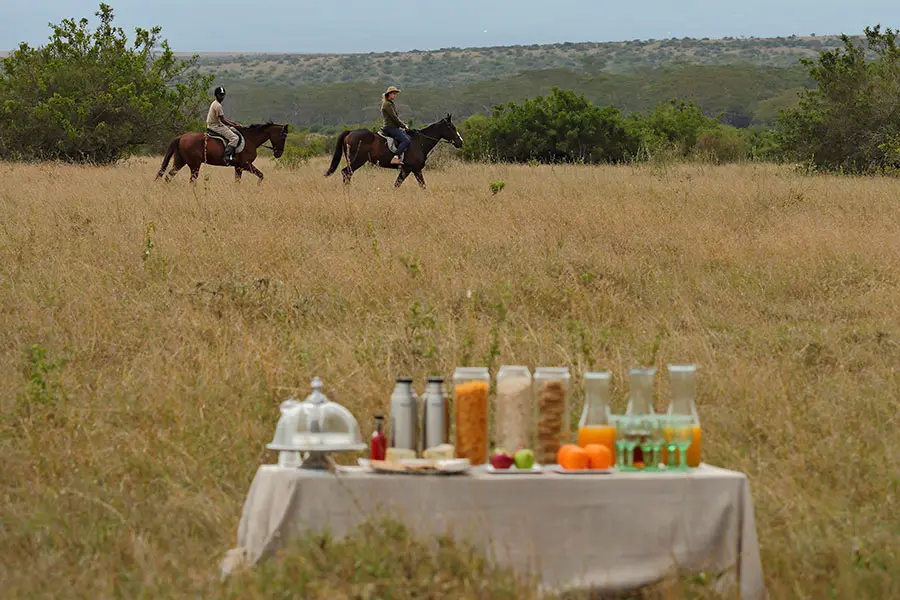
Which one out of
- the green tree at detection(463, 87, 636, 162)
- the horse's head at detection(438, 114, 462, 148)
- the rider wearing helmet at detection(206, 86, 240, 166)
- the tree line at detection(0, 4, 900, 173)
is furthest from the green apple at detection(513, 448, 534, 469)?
the green tree at detection(463, 87, 636, 162)

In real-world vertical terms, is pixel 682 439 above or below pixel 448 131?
above

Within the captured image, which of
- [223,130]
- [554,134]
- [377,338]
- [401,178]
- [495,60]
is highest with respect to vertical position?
[223,130]

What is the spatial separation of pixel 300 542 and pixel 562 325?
4998 mm

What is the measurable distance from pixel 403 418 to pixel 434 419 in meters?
0.11

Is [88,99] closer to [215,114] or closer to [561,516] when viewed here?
→ [215,114]

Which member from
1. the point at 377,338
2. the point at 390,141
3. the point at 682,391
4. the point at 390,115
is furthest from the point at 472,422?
the point at 390,115

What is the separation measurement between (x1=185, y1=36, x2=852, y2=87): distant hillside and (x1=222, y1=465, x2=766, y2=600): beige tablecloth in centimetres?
13982

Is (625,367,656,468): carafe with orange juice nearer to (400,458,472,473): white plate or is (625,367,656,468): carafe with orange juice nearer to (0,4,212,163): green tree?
(400,458,472,473): white plate

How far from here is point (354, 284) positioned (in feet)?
32.0

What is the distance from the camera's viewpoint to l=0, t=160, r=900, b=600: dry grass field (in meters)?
4.82

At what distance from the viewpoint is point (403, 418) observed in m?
4.52

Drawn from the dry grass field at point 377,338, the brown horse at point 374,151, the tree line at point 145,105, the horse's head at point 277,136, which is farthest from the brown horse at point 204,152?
the tree line at point 145,105

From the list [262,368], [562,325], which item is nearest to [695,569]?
[262,368]

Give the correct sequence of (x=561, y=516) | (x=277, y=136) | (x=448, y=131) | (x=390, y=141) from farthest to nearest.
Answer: (x=448, y=131)
(x=277, y=136)
(x=390, y=141)
(x=561, y=516)
